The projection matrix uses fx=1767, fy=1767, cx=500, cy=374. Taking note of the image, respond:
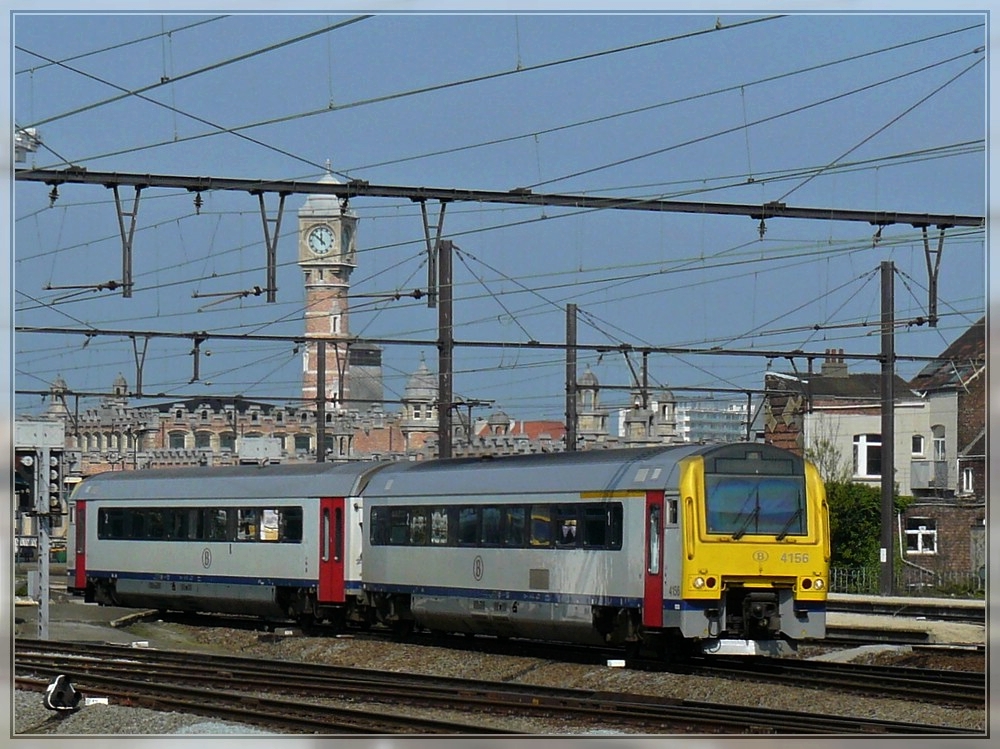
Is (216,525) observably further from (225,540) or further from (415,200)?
(415,200)

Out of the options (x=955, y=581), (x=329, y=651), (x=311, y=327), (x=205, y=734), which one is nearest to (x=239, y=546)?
(x=329, y=651)

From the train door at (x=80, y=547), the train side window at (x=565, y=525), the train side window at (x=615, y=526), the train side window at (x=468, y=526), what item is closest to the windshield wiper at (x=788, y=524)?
the train side window at (x=615, y=526)

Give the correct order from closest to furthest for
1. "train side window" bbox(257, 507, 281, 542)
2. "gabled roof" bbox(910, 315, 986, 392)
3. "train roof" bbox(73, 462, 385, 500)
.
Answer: "train roof" bbox(73, 462, 385, 500), "train side window" bbox(257, 507, 281, 542), "gabled roof" bbox(910, 315, 986, 392)

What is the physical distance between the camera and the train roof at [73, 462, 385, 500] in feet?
93.0

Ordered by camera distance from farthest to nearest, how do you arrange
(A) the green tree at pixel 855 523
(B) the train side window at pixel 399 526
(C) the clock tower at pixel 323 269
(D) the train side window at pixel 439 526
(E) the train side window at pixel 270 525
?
(C) the clock tower at pixel 323 269, (A) the green tree at pixel 855 523, (E) the train side window at pixel 270 525, (B) the train side window at pixel 399 526, (D) the train side window at pixel 439 526

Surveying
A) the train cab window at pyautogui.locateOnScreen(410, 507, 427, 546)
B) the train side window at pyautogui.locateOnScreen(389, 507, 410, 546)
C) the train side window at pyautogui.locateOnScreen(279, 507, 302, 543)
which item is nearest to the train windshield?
the train cab window at pyautogui.locateOnScreen(410, 507, 427, 546)

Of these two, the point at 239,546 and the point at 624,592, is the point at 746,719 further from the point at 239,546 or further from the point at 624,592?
the point at 239,546

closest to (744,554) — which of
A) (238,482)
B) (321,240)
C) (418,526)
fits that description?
(418,526)

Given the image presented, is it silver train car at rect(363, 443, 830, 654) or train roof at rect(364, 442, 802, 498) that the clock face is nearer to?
train roof at rect(364, 442, 802, 498)

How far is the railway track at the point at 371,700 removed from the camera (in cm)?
1606

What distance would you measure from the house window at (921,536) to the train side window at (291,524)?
31608mm

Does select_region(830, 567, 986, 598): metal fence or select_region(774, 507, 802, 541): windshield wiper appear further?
select_region(830, 567, 986, 598): metal fence

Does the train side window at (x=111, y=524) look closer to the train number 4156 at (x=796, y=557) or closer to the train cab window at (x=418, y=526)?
the train cab window at (x=418, y=526)

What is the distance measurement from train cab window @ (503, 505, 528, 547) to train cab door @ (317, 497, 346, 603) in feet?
14.9
